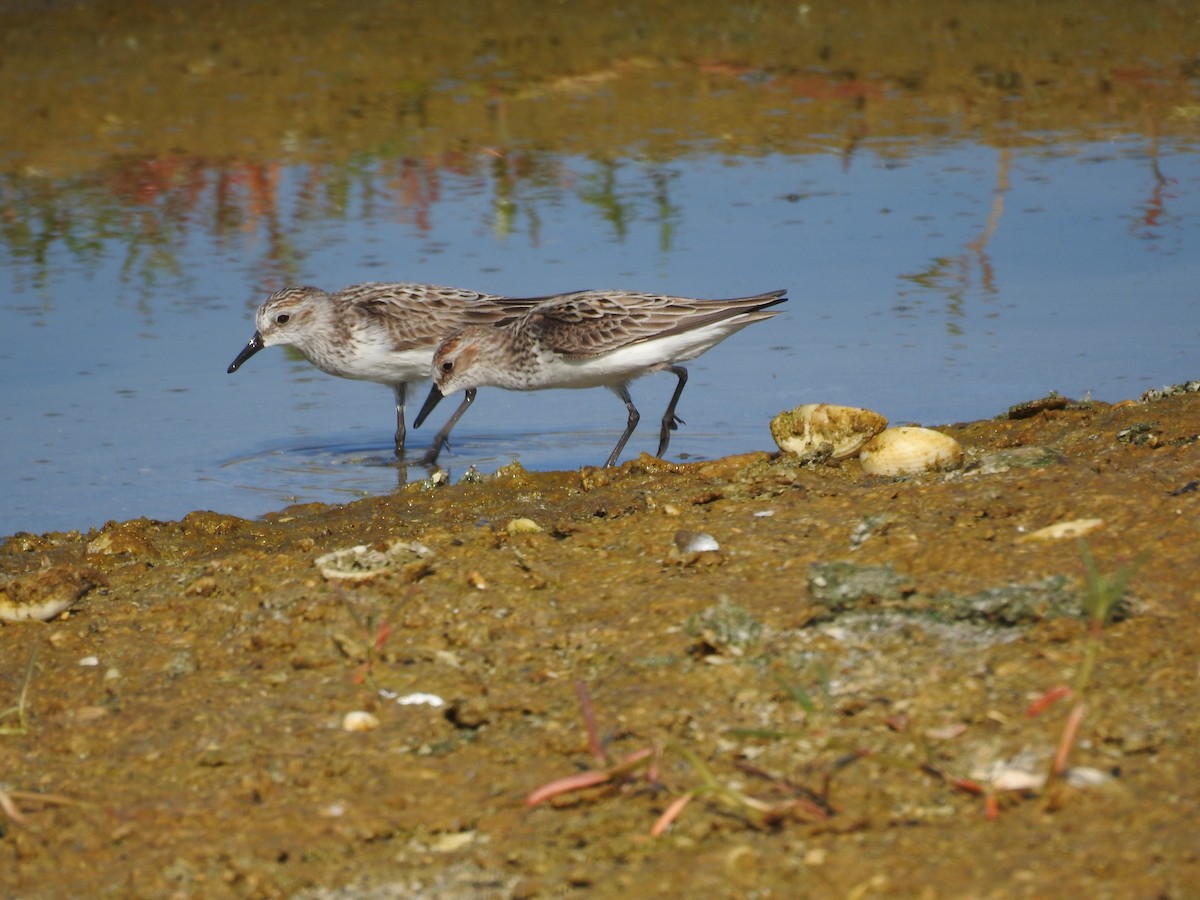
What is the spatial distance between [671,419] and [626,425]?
63 cm

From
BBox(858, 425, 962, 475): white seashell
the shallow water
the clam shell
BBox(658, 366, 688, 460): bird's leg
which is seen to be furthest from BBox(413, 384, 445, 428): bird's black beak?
BBox(858, 425, 962, 475): white seashell

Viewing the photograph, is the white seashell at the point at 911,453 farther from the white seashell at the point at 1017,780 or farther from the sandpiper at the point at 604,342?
the white seashell at the point at 1017,780

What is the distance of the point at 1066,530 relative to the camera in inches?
174

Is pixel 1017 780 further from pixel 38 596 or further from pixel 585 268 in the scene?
pixel 585 268

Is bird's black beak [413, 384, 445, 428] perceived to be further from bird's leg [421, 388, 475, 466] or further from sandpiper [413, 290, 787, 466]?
sandpiper [413, 290, 787, 466]

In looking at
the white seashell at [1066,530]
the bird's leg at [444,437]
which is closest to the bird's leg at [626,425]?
the bird's leg at [444,437]

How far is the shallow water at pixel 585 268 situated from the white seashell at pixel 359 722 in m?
3.31

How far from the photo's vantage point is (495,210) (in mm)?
11016

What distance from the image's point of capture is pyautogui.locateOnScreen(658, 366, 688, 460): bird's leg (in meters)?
7.67

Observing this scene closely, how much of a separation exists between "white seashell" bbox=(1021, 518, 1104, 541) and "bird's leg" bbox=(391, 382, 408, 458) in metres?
4.38

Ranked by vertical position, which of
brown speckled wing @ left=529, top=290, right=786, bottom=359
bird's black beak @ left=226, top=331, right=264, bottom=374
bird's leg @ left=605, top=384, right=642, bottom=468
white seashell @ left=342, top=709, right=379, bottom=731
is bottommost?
bird's leg @ left=605, top=384, right=642, bottom=468

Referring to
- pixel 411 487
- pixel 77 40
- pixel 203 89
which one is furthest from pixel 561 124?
pixel 411 487

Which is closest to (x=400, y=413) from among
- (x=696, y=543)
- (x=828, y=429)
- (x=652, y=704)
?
(x=828, y=429)

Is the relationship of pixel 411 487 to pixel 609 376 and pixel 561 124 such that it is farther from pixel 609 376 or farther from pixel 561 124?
pixel 561 124
